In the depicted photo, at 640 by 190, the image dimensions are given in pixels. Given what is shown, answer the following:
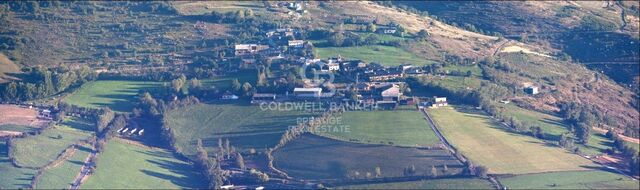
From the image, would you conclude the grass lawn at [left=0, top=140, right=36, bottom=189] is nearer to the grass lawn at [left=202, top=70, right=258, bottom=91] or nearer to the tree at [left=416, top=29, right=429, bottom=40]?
the grass lawn at [left=202, top=70, right=258, bottom=91]

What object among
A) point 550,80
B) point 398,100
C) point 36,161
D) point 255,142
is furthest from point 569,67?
point 36,161

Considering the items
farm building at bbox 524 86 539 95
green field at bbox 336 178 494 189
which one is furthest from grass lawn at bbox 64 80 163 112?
farm building at bbox 524 86 539 95

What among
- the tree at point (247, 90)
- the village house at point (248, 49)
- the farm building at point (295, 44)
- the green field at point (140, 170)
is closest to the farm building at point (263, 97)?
the tree at point (247, 90)

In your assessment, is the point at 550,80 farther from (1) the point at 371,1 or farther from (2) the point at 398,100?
(1) the point at 371,1

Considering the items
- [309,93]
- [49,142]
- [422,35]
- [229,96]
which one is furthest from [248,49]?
[49,142]

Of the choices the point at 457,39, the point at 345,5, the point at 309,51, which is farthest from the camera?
the point at 345,5

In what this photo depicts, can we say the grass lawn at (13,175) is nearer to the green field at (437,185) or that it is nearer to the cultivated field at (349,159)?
the cultivated field at (349,159)
